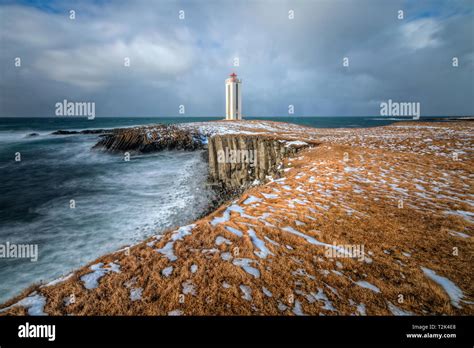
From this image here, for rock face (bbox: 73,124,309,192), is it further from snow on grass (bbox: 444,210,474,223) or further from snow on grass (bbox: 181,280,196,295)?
snow on grass (bbox: 181,280,196,295)

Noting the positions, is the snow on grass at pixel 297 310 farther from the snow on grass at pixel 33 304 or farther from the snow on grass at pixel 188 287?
the snow on grass at pixel 33 304

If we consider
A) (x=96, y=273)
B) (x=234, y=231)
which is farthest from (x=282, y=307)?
(x=96, y=273)

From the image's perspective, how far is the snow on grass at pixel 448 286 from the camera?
3.03 meters

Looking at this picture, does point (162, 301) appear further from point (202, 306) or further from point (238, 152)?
point (238, 152)

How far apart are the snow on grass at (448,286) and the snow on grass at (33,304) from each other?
5.90 metres

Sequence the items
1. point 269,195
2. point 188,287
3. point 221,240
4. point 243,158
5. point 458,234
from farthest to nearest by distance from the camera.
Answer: point 243,158 < point 269,195 < point 458,234 < point 221,240 < point 188,287

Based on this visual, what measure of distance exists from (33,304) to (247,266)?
124 inches

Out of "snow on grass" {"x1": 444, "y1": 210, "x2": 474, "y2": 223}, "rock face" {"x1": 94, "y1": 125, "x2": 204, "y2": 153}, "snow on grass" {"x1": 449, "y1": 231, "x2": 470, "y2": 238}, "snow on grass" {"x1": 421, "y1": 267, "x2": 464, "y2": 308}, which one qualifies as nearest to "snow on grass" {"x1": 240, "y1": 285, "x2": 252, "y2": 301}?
"snow on grass" {"x1": 421, "y1": 267, "x2": 464, "y2": 308}

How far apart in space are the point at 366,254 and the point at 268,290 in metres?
2.33

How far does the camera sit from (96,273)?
3.50m

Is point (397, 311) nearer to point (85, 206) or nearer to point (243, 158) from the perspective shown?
point (243, 158)

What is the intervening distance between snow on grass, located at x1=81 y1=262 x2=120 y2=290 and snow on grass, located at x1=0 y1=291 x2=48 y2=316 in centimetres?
50

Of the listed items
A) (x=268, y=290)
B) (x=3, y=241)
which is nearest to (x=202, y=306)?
(x=268, y=290)

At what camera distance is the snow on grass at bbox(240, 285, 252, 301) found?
293 centimetres
